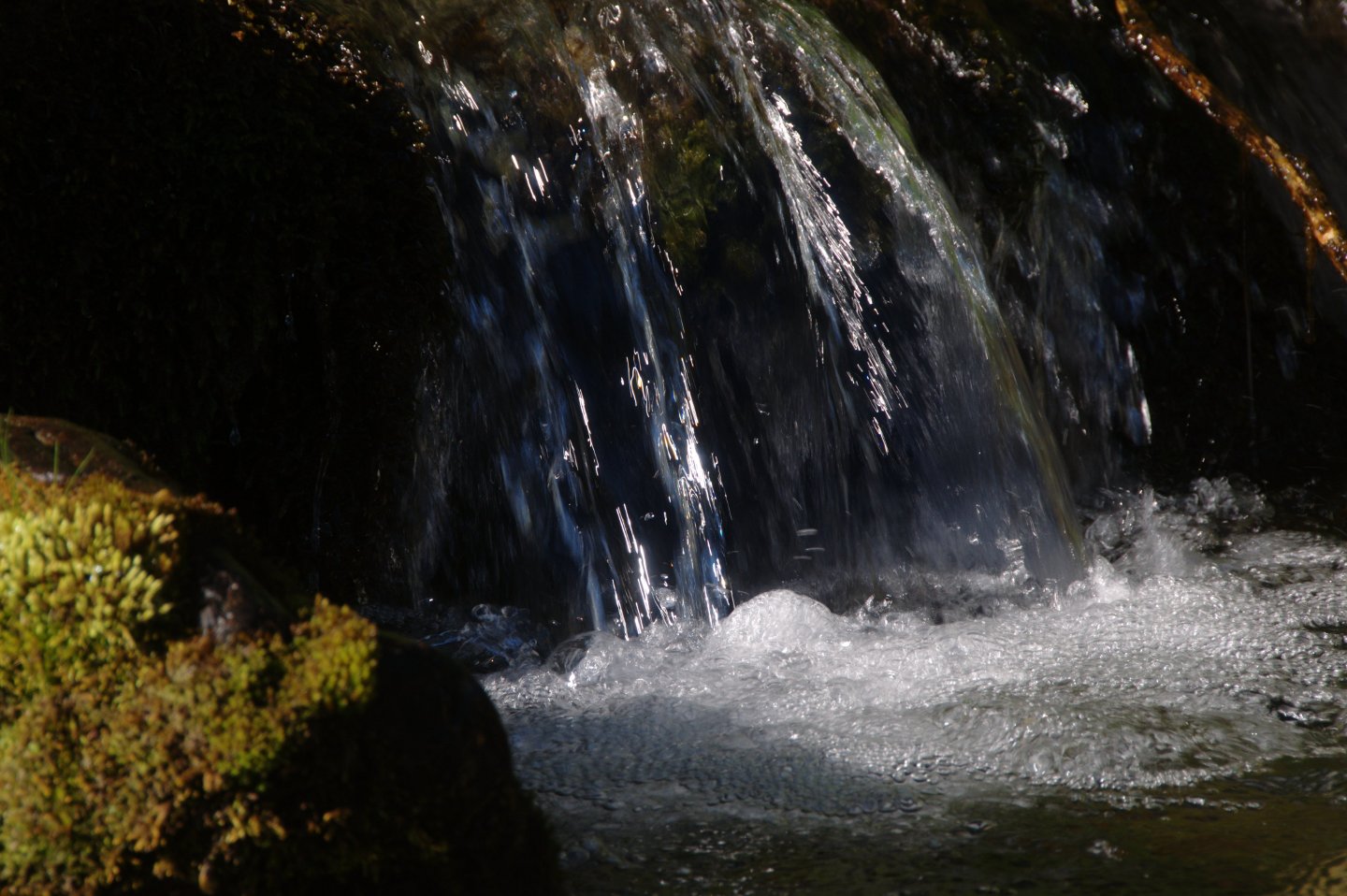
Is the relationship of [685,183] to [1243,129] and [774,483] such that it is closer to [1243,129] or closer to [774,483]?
[774,483]

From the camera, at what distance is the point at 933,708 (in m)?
2.86

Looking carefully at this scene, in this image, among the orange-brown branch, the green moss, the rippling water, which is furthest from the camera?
the orange-brown branch

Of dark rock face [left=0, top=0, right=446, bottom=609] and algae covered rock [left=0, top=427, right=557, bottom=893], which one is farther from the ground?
dark rock face [left=0, top=0, right=446, bottom=609]

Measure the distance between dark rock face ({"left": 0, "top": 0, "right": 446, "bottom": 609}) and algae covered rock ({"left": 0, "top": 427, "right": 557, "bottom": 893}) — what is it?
4.33 feet

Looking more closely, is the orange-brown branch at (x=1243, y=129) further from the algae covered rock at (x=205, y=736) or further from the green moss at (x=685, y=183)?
the algae covered rock at (x=205, y=736)

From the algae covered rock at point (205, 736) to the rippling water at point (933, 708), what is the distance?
21.7 inches

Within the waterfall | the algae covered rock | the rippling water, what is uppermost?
the waterfall

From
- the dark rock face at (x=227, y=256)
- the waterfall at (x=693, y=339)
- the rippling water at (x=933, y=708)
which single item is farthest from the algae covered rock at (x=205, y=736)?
the waterfall at (x=693, y=339)

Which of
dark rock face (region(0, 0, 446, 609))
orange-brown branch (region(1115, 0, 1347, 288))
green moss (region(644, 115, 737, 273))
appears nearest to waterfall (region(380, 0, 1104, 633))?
green moss (region(644, 115, 737, 273))

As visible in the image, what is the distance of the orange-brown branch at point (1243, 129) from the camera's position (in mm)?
5121

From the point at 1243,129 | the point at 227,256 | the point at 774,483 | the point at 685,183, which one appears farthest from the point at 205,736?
the point at 1243,129

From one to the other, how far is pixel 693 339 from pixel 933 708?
173cm

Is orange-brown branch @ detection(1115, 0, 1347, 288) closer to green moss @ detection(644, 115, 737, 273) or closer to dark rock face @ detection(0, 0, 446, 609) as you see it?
green moss @ detection(644, 115, 737, 273)

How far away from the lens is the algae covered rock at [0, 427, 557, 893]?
1.59m
